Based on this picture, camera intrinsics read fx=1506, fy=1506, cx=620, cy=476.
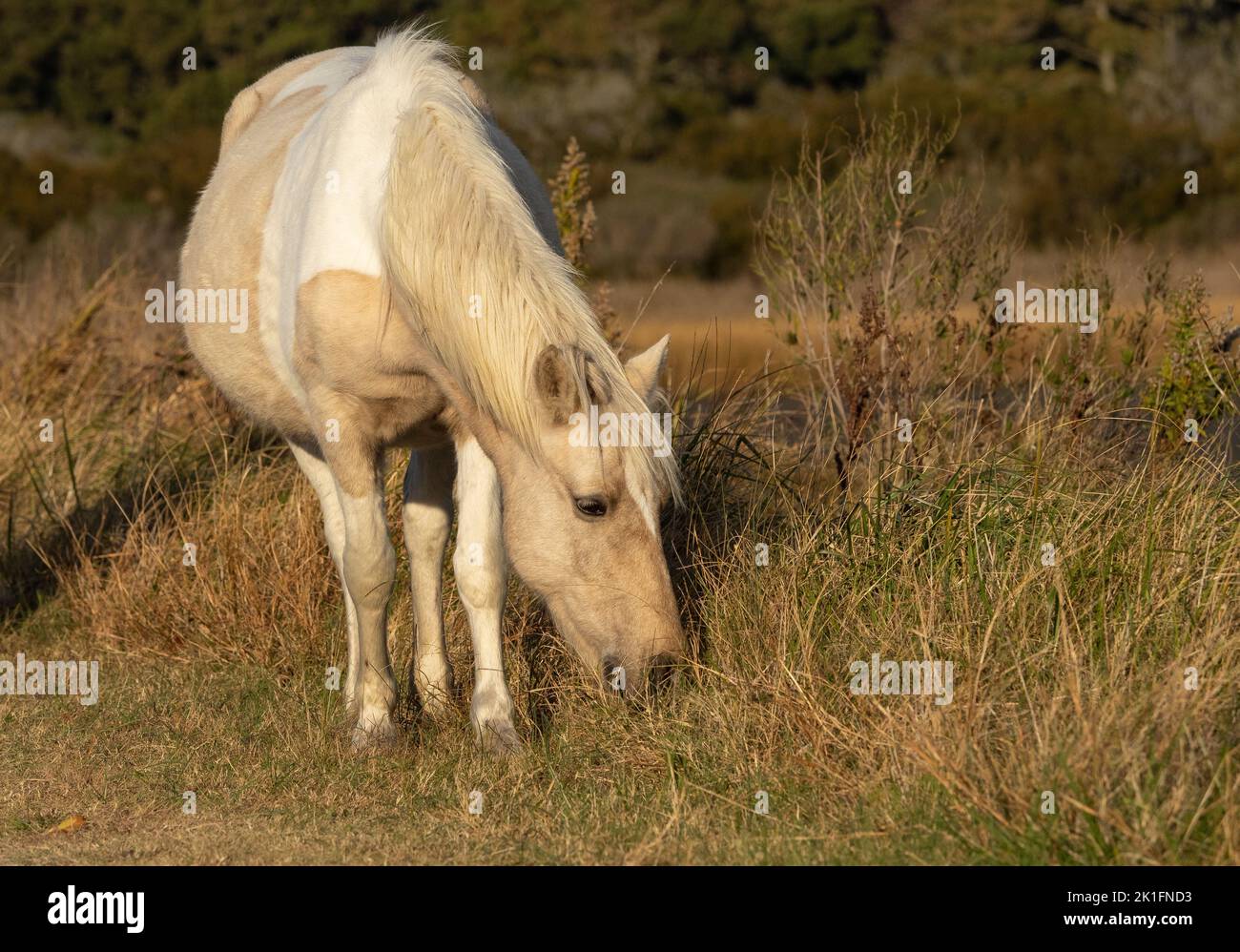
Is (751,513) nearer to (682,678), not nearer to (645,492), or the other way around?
(682,678)

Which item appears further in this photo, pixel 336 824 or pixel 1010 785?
pixel 336 824

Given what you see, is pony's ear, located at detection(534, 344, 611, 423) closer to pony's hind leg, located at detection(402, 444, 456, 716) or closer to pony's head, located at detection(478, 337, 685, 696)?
pony's head, located at detection(478, 337, 685, 696)

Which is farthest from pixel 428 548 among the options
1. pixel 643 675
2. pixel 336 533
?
pixel 643 675

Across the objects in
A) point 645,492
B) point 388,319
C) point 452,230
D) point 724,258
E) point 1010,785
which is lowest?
point 724,258

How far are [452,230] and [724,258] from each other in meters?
21.2

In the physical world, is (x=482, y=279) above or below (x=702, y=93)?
above

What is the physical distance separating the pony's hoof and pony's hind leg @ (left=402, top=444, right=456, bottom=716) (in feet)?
1.43

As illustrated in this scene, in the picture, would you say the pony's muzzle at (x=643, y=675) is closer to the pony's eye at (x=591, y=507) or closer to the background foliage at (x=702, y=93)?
the pony's eye at (x=591, y=507)

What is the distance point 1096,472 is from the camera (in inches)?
203

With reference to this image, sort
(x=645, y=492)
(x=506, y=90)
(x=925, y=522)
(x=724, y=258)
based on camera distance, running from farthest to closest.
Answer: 1. (x=506, y=90)
2. (x=724, y=258)
3. (x=925, y=522)
4. (x=645, y=492)

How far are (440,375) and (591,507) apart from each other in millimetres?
663

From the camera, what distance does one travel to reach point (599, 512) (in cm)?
411

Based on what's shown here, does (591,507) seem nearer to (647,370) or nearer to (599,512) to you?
(599,512)
